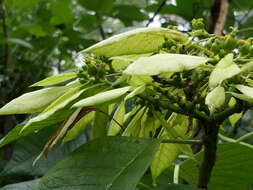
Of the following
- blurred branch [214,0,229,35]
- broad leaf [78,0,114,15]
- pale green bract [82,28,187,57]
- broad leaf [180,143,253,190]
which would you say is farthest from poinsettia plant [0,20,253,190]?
broad leaf [78,0,114,15]

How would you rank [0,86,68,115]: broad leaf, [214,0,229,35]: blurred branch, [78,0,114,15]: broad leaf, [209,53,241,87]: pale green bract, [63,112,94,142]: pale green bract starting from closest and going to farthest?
1. [209,53,241,87]: pale green bract
2. [0,86,68,115]: broad leaf
3. [63,112,94,142]: pale green bract
4. [214,0,229,35]: blurred branch
5. [78,0,114,15]: broad leaf

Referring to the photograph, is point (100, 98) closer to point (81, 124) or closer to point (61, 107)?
point (61, 107)

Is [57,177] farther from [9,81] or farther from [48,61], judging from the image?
[48,61]

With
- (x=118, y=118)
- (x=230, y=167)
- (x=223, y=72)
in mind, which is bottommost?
(x=230, y=167)

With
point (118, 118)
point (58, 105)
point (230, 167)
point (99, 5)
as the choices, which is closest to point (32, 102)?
point (58, 105)

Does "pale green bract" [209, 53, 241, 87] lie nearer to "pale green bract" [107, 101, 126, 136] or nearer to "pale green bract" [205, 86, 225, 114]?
"pale green bract" [205, 86, 225, 114]

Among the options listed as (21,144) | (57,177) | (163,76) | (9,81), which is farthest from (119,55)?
(9,81)
